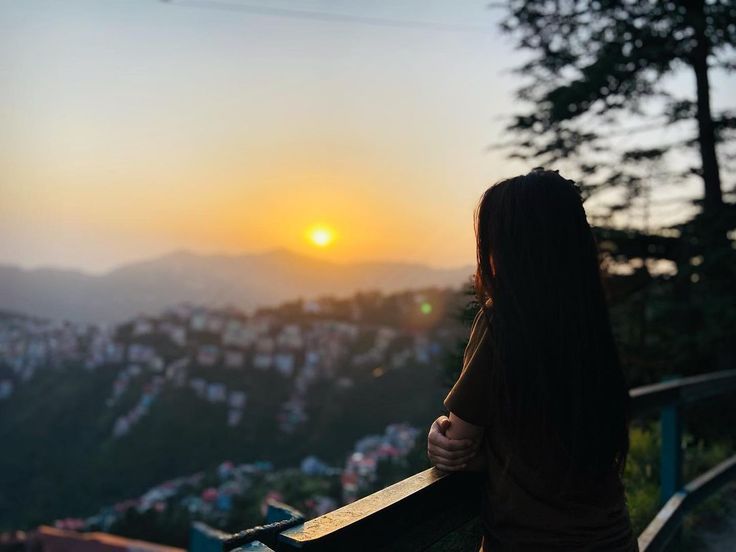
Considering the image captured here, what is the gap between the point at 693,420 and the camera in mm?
7031

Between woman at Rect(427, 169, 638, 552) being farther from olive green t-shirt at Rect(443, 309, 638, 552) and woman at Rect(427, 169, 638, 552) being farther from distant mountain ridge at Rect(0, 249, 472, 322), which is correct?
distant mountain ridge at Rect(0, 249, 472, 322)

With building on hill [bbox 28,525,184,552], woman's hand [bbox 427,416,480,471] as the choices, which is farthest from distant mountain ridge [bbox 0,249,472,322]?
woman's hand [bbox 427,416,480,471]

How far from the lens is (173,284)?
149 ft

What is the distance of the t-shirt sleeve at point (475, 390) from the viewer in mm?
1104

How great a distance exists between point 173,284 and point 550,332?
154ft

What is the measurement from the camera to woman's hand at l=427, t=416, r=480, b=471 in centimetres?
116

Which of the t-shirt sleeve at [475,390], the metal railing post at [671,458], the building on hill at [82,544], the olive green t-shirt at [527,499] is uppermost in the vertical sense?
the t-shirt sleeve at [475,390]

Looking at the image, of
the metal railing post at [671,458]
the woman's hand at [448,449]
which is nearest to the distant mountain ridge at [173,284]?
the metal railing post at [671,458]

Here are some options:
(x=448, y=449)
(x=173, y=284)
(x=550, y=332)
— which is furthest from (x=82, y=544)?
(x=173, y=284)

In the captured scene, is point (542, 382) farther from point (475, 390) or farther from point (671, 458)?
point (671, 458)

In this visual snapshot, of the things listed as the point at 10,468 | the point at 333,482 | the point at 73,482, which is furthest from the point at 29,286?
the point at 333,482

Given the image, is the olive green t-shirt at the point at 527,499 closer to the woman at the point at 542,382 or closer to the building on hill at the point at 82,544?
the woman at the point at 542,382

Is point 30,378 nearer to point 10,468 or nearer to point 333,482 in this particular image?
point 10,468

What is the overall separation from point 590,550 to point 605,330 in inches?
16.3
